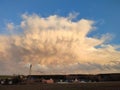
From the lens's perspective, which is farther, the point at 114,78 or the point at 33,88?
the point at 114,78

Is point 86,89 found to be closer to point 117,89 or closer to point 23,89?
point 117,89

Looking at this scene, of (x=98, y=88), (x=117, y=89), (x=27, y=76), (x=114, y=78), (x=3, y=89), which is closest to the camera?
(x=117, y=89)

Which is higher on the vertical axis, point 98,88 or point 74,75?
point 74,75

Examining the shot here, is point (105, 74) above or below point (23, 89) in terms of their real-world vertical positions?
above

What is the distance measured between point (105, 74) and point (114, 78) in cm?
1494

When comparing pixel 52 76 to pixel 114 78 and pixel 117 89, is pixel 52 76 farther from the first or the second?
pixel 117 89

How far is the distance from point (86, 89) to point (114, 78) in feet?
192

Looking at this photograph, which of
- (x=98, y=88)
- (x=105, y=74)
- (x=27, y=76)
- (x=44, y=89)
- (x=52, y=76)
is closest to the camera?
(x=98, y=88)

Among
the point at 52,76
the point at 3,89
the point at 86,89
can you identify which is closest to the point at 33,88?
the point at 3,89

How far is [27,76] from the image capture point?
475ft

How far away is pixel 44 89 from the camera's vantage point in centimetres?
7512

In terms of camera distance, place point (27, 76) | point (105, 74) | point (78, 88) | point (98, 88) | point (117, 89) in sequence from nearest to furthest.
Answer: point (117, 89) < point (98, 88) < point (78, 88) < point (105, 74) < point (27, 76)

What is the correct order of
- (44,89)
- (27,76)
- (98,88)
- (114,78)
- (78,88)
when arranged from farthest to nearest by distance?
(27,76) < (114,78) < (44,89) < (78,88) < (98,88)

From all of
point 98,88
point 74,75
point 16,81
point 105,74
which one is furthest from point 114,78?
point 98,88
